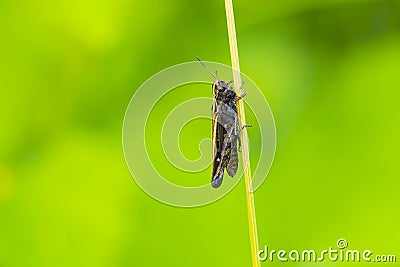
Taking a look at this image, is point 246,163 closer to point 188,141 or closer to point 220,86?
point 220,86

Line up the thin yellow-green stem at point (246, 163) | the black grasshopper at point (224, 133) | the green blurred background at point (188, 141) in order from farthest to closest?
the green blurred background at point (188, 141), the black grasshopper at point (224, 133), the thin yellow-green stem at point (246, 163)

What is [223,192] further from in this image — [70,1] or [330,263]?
[70,1]

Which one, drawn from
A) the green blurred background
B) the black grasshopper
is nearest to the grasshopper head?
the black grasshopper

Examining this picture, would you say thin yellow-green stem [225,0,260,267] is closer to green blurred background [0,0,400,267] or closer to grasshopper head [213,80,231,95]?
grasshopper head [213,80,231,95]

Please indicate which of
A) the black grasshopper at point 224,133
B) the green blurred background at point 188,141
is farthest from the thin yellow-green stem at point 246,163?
the green blurred background at point 188,141

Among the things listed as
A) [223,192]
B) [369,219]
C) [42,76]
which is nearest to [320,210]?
[369,219]

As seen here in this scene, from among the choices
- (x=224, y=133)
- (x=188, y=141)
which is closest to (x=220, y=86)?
(x=224, y=133)

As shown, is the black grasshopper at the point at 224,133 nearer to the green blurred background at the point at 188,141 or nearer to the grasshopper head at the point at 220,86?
the grasshopper head at the point at 220,86
